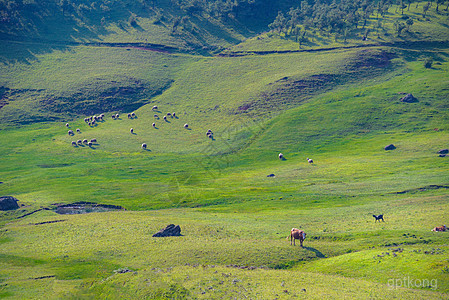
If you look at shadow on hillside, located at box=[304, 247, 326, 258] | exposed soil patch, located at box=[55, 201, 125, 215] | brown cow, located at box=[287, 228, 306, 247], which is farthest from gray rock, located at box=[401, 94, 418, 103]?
shadow on hillside, located at box=[304, 247, 326, 258]

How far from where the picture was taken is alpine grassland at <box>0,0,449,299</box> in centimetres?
3438

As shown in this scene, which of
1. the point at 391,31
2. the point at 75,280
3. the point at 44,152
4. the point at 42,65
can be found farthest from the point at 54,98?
the point at 391,31

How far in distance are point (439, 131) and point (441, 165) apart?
3194cm

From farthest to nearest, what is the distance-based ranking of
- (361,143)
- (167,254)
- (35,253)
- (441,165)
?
1. (361,143)
2. (441,165)
3. (35,253)
4. (167,254)

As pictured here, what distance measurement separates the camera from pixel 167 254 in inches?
1540

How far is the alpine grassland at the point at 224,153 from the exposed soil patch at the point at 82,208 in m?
0.33

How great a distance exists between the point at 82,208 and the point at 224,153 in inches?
1672

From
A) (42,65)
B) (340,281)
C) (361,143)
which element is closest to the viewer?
(340,281)

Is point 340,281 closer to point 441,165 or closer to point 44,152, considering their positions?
point 441,165

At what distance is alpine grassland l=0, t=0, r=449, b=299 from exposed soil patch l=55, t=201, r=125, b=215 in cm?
33

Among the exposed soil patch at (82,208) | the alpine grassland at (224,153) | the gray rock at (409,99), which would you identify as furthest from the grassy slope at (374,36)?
the exposed soil patch at (82,208)

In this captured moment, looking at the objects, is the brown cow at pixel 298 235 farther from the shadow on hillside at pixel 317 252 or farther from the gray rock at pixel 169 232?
the gray rock at pixel 169 232

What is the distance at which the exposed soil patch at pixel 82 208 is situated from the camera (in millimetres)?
63850

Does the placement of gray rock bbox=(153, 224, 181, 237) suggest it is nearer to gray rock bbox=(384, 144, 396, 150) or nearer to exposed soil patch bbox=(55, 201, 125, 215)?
exposed soil patch bbox=(55, 201, 125, 215)
